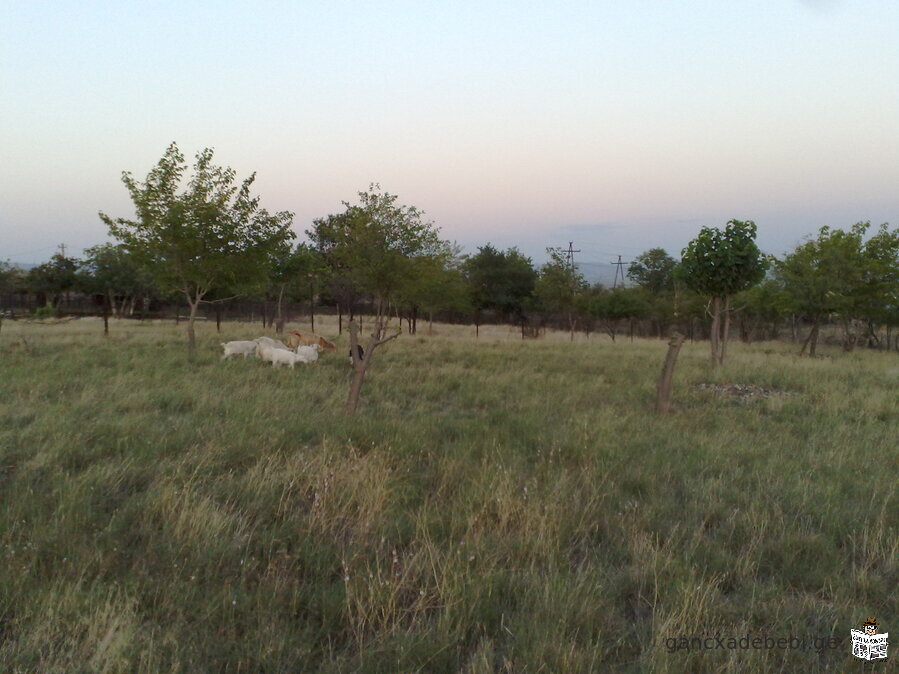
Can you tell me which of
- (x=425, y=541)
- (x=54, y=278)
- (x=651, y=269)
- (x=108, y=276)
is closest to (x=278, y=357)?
(x=425, y=541)

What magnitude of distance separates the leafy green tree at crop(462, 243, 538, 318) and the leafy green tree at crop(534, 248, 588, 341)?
350 inches

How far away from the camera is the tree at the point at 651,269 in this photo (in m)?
59.2

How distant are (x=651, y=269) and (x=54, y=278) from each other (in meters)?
60.2

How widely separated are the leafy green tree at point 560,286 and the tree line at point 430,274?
10 centimetres

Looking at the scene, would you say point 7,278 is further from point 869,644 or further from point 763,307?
point 763,307

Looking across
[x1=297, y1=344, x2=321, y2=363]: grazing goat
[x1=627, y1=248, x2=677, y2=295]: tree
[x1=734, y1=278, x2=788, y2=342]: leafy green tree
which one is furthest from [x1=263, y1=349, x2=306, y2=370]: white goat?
[x1=627, y1=248, x2=677, y2=295]: tree

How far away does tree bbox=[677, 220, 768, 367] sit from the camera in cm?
1385

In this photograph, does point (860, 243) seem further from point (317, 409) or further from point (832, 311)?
point (317, 409)

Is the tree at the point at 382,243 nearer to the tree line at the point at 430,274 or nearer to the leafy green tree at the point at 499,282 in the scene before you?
the tree line at the point at 430,274

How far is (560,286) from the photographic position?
34031 mm

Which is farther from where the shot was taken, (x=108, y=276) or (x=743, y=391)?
(x=108, y=276)

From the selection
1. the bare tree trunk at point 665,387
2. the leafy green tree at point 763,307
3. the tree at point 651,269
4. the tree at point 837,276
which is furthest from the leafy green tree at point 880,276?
the tree at point 651,269

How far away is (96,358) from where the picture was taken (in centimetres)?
1181

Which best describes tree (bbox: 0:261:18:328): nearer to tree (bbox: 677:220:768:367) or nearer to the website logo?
tree (bbox: 677:220:768:367)
